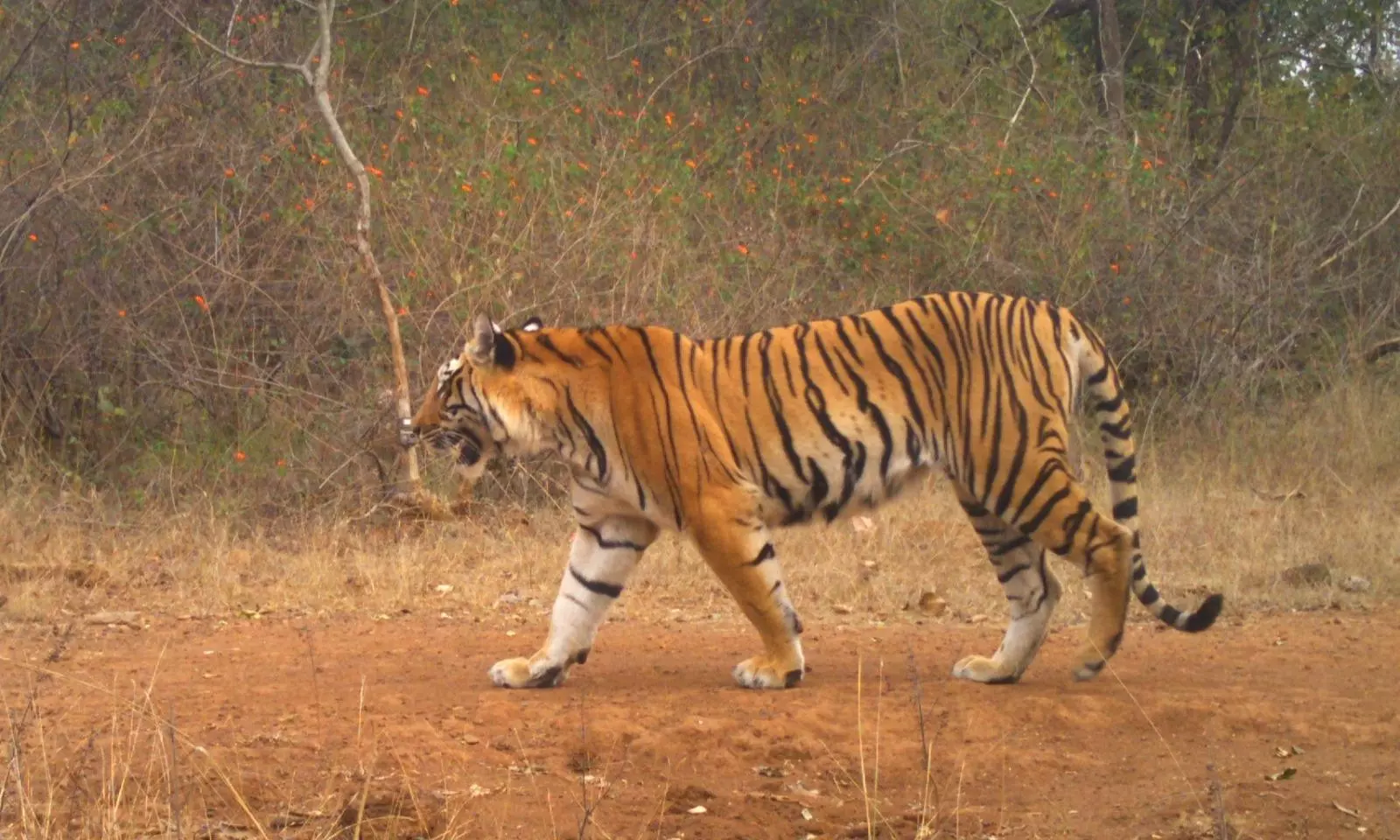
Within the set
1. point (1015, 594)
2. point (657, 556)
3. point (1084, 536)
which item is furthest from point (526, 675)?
point (657, 556)

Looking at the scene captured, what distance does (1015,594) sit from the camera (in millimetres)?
6062

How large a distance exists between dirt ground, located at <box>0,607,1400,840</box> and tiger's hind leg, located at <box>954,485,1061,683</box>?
0.10 metres

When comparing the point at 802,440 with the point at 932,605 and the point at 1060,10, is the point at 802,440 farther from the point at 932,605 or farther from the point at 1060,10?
the point at 1060,10

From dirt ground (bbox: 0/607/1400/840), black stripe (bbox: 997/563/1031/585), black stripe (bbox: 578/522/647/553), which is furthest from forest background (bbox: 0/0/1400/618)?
black stripe (bbox: 578/522/647/553)

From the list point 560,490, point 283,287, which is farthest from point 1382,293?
point 283,287

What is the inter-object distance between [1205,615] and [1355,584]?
2.28 m

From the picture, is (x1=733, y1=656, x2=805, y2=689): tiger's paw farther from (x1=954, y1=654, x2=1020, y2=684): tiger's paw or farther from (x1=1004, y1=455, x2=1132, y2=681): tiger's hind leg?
(x1=1004, y1=455, x2=1132, y2=681): tiger's hind leg

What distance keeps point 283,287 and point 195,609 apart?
10.6 ft

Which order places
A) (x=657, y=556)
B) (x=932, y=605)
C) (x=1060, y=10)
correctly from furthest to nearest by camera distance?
(x=1060, y=10) < (x=657, y=556) < (x=932, y=605)

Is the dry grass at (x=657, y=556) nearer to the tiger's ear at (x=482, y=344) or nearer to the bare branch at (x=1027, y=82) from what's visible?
the tiger's ear at (x=482, y=344)

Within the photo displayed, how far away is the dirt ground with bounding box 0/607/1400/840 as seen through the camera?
4402mm

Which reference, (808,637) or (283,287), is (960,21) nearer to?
(283,287)

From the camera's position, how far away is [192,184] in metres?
10.4

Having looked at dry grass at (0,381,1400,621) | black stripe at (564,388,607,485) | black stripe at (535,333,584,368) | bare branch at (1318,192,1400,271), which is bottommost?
dry grass at (0,381,1400,621)
